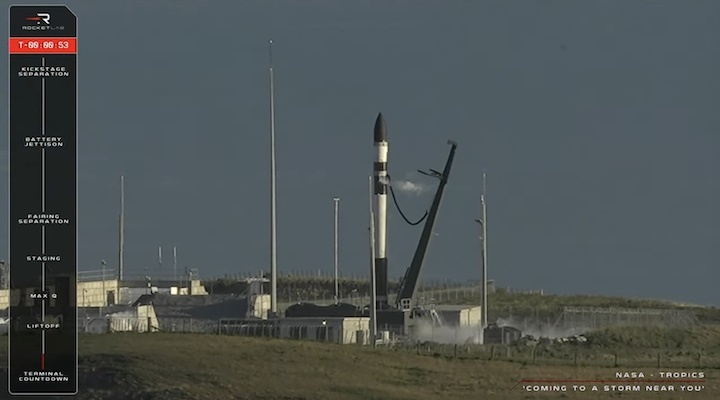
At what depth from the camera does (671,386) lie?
54.2 m

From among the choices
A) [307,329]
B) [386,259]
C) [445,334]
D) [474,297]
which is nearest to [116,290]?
[386,259]

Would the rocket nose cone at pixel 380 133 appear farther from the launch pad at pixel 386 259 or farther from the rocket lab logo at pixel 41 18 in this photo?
the rocket lab logo at pixel 41 18

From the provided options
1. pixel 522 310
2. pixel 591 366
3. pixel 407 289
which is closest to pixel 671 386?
pixel 591 366

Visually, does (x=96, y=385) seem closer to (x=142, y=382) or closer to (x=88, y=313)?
(x=142, y=382)

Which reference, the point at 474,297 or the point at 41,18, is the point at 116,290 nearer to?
the point at 474,297

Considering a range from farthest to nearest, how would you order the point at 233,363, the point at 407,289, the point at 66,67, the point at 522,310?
the point at 522,310
the point at 407,289
the point at 233,363
the point at 66,67

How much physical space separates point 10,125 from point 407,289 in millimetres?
55922

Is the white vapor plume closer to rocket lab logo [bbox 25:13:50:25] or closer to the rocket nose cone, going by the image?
the rocket nose cone

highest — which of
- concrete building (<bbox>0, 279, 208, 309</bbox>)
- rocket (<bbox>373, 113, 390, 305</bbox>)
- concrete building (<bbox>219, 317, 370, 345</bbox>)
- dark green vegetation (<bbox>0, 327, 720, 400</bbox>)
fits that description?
rocket (<bbox>373, 113, 390, 305</bbox>)

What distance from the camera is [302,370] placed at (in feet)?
178

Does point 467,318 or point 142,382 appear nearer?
point 142,382

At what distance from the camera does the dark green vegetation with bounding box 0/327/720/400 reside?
5056cm

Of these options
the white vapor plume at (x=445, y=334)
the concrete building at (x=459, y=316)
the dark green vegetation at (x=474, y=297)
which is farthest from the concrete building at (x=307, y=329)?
the dark green vegetation at (x=474, y=297)

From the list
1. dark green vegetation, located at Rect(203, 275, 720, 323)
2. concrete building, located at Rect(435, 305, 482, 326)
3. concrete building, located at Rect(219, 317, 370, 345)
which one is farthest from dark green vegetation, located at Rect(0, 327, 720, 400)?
dark green vegetation, located at Rect(203, 275, 720, 323)
